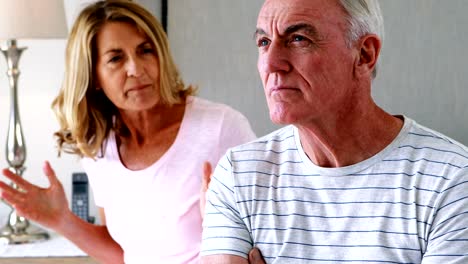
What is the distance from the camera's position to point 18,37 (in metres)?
2.45

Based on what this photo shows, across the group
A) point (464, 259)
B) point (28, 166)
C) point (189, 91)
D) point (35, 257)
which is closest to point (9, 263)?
point (35, 257)

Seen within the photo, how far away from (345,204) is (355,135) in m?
0.12

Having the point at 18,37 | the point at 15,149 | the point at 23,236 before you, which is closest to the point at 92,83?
the point at 18,37

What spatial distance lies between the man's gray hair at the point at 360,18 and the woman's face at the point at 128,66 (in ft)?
2.46

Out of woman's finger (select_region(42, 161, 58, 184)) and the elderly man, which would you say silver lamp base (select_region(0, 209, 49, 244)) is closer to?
woman's finger (select_region(42, 161, 58, 184))

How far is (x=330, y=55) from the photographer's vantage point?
1335 mm

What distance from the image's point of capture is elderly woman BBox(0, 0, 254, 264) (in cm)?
197

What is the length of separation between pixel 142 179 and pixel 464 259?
0.97 metres

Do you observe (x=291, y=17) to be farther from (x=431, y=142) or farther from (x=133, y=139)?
(x=133, y=139)

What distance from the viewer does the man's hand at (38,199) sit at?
2.03 meters

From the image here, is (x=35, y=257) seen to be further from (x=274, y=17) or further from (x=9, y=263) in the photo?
(x=274, y=17)

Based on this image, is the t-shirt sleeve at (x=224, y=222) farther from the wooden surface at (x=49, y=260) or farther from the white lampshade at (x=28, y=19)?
the white lampshade at (x=28, y=19)

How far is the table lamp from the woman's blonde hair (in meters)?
0.37

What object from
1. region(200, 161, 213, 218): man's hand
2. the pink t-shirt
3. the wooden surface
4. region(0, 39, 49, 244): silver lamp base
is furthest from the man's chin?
region(0, 39, 49, 244): silver lamp base
